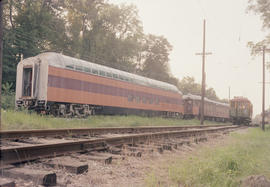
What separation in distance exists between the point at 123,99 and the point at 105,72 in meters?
2.83

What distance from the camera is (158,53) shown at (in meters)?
53.2

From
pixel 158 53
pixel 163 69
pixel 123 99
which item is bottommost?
pixel 123 99

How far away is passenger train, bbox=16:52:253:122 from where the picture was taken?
14.0 metres

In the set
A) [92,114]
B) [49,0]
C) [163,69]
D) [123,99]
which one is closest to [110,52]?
[49,0]

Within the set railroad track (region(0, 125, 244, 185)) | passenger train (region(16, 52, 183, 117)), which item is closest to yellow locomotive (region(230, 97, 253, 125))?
passenger train (region(16, 52, 183, 117))

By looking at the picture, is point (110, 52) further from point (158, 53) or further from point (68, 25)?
point (158, 53)

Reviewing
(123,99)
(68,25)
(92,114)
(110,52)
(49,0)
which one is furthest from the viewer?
(110,52)

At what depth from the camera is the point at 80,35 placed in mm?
36281

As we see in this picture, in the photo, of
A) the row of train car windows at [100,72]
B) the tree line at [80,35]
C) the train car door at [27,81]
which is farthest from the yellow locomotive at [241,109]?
the train car door at [27,81]

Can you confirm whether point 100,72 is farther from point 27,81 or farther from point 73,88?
point 27,81

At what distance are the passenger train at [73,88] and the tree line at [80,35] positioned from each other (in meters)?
3.84

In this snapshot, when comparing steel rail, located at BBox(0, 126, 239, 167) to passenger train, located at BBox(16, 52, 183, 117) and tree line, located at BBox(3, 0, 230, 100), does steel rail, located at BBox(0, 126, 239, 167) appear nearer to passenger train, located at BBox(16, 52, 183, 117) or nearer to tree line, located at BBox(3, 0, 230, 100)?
passenger train, located at BBox(16, 52, 183, 117)

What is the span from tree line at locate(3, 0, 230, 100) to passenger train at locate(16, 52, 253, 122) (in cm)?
384

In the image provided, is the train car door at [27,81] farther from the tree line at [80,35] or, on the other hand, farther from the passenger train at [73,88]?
the tree line at [80,35]
